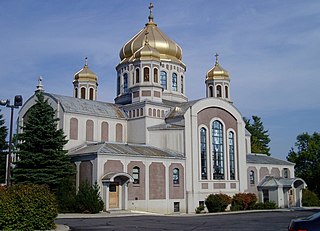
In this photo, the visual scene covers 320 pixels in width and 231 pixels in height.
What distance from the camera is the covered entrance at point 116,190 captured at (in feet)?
113

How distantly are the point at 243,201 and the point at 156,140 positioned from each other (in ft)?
32.7

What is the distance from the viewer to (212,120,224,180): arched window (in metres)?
43.5

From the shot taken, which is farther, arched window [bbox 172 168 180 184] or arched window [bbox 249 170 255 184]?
arched window [bbox 249 170 255 184]

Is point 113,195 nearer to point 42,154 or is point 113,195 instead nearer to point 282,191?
point 42,154

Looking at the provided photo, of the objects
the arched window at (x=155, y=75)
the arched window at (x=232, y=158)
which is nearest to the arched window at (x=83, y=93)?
the arched window at (x=155, y=75)

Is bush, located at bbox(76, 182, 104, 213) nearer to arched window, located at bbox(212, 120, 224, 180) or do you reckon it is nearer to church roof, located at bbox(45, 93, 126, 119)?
church roof, located at bbox(45, 93, 126, 119)

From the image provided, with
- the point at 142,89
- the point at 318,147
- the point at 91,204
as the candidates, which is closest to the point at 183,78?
the point at 142,89

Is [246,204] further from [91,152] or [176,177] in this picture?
[91,152]

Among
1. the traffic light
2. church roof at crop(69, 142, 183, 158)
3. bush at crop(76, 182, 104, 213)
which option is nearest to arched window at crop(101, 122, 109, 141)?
church roof at crop(69, 142, 183, 158)

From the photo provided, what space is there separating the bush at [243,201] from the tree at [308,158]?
21.2 metres

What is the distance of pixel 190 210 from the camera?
40.2m

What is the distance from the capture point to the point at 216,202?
40.4 meters

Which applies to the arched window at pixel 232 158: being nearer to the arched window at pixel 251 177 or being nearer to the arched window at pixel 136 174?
the arched window at pixel 251 177

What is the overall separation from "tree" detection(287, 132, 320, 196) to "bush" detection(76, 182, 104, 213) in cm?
3797
